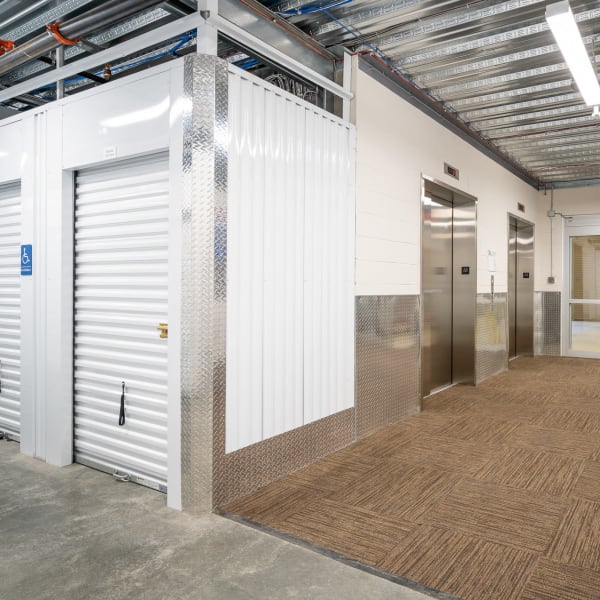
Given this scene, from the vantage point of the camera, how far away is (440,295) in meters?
6.80

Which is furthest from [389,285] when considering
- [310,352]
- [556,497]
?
[556,497]

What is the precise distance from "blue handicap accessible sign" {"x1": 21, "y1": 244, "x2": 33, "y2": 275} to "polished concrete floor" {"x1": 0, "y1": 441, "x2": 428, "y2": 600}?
1695 millimetres

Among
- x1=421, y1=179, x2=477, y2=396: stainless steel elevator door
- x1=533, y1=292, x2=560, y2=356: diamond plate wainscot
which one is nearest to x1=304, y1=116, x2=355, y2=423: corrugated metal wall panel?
x1=421, y1=179, x2=477, y2=396: stainless steel elevator door

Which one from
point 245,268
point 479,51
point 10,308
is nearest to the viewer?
point 245,268

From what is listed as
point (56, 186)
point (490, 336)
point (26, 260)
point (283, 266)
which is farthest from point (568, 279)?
point (26, 260)

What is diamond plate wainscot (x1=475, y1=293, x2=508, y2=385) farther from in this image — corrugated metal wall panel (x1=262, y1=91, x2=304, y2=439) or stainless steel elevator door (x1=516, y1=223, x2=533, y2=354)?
corrugated metal wall panel (x1=262, y1=91, x2=304, y2=439)

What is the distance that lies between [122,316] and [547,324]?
30.0ft

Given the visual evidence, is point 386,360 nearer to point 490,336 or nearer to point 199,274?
point 199,274

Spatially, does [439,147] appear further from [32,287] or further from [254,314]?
[32,287]

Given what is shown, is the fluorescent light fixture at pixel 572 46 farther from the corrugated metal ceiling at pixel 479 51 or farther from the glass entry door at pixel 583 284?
the glass entry door at pixel 583 284

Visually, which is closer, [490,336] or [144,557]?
[144,557]

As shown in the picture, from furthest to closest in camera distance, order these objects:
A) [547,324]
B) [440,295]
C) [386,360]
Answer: [547,324], [440,295], [386,360]

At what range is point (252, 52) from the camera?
12.2 feet

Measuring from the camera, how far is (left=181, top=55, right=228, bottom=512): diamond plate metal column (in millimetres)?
3131
